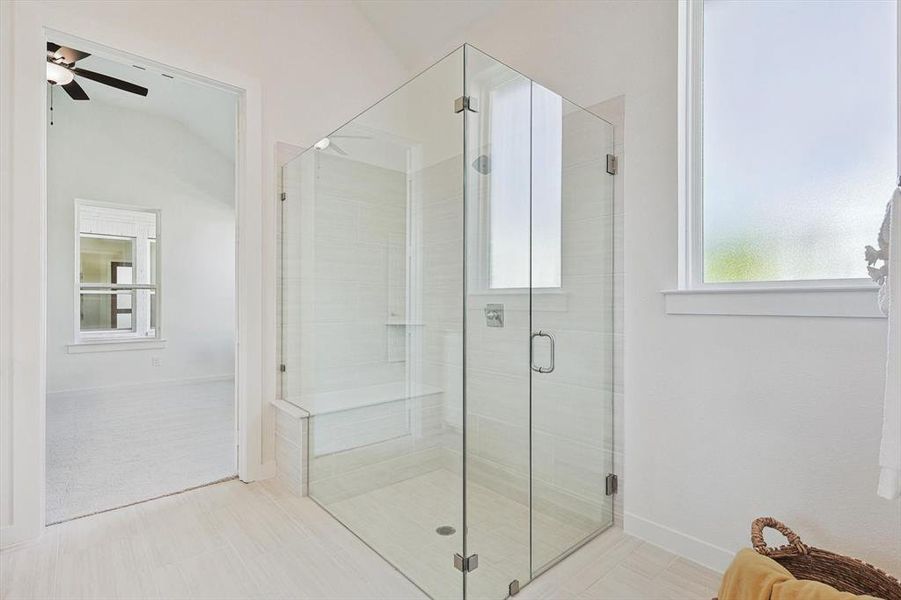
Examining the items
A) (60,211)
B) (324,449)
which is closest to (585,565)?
(324,449)

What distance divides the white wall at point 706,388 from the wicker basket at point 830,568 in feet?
0.75

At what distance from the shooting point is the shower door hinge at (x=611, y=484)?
6.83 feet

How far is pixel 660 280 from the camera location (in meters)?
1.93

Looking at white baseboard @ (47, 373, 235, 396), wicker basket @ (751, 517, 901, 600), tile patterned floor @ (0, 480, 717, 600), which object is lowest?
tile patterned floor @ (0, 480, 717, 600)

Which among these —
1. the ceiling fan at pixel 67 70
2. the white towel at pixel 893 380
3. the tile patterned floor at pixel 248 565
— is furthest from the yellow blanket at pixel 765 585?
the ceiling fan at pixel 67 70

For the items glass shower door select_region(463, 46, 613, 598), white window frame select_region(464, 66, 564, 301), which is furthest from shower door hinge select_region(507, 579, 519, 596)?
white window frame select_region(464, 66, 564, 301)

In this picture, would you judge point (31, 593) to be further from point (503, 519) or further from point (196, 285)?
point (196, 285)

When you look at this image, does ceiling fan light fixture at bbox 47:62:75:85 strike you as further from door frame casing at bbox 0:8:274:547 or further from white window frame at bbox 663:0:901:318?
white window frame at bbox 663:0:901:318

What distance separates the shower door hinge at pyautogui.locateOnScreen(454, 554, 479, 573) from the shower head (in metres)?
1.32

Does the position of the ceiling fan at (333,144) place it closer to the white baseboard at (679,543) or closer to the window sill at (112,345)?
the white baseboard at (679,543)

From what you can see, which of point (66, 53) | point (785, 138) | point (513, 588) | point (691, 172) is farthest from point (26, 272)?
point (785, 138)

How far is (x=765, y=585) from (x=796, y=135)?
1.45 meters

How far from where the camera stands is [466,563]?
5.09 feet

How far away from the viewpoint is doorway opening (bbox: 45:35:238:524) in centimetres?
445
